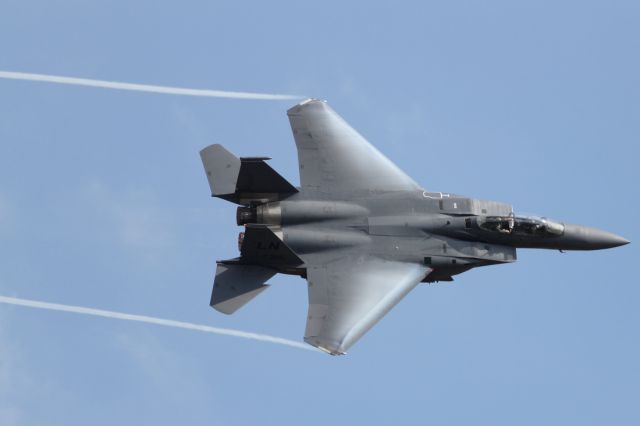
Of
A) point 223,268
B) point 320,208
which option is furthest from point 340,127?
point 223,268

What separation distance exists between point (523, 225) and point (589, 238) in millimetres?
1980

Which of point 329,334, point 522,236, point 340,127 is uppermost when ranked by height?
point 340,127

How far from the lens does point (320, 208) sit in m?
35.5

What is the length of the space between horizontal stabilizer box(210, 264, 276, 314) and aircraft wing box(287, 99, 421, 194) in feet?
9.00

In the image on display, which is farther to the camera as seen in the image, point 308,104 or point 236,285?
point 308,104

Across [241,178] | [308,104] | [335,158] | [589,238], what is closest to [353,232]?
[335,158]

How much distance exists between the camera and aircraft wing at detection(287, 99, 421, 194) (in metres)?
36.2

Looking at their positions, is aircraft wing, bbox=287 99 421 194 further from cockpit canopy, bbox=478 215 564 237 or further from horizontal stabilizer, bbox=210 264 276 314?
horizontal stabilizer, bbox=210 264 276 314

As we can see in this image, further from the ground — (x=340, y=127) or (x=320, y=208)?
(x=340, y=127)

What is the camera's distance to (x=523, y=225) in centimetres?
3606

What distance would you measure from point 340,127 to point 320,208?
9.93 feet

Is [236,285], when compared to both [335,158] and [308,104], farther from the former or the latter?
[308,104]

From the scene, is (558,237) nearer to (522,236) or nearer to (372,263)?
(522,236)

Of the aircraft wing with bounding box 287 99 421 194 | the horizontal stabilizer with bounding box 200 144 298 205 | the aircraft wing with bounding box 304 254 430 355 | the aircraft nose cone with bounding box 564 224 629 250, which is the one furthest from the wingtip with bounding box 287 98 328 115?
the aircraft nose cone with bounding box 564 224 629 250
